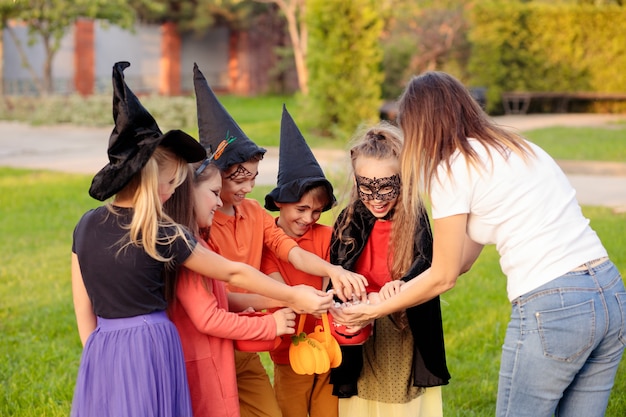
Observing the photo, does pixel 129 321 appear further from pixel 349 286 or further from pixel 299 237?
pixel 299 237

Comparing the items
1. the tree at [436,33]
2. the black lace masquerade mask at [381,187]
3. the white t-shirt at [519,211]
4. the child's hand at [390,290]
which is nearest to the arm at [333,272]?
the child's hand at [390,290]

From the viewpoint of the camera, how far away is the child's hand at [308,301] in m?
3.16

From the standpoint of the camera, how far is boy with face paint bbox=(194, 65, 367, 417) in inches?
138

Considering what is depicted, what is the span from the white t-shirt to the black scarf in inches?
26.5

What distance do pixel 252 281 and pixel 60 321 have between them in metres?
3.42

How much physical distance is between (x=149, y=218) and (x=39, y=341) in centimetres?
322

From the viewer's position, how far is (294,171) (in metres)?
3.77

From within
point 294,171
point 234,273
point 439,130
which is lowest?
point 234,273

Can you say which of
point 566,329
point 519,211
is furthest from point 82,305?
point 566,329

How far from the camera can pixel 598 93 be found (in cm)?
2309

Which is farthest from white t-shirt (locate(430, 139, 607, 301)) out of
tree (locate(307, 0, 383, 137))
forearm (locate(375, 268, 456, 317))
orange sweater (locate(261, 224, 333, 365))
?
tree (locate(307, 0, 383, 137))

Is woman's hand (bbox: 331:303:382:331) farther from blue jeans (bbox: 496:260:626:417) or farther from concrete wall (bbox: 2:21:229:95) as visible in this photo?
concrete wall (bbox: 2:21:229:95)

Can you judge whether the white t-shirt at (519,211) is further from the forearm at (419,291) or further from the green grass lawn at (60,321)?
the green grass lawn at (60,321)

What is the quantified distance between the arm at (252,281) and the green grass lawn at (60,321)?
64.6 inches
